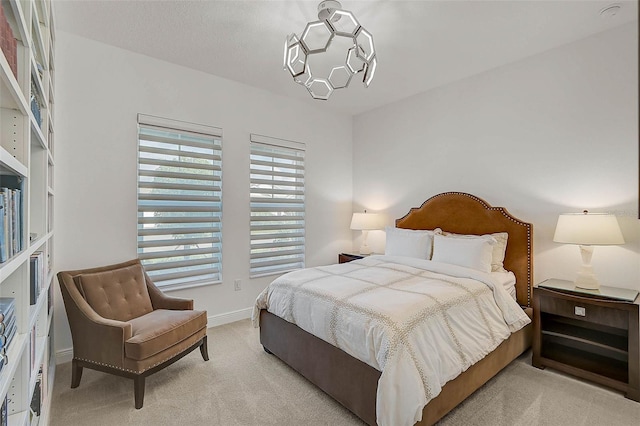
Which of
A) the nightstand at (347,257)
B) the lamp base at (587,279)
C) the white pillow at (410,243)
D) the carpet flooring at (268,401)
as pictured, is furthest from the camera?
the nightstand at (347,257)

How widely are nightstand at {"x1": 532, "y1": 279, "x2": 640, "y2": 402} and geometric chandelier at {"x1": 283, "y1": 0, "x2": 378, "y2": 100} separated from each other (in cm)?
228

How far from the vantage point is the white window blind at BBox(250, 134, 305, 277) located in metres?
4.03

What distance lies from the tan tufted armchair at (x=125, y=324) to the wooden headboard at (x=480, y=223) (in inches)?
104

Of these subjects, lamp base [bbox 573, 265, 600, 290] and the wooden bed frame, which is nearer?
the wooden bed frame

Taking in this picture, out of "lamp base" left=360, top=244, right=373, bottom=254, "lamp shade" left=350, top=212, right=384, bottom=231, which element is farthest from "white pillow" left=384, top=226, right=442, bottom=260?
"lamp base" left=360, top=244, right=373, bottom=254

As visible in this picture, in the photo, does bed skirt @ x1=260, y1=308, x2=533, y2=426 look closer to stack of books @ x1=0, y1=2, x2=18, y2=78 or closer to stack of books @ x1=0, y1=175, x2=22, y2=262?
stack of books @ x1=0, y1=175, x2=22, y2=262

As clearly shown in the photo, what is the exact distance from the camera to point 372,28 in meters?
2.77

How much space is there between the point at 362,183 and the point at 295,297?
2679mm

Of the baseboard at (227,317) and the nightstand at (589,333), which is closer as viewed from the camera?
the nightstand at (589,333)

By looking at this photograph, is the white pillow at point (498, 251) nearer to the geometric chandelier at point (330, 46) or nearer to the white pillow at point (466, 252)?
the white pillow at point (466, 252)

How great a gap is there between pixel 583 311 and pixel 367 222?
2423 millimetres

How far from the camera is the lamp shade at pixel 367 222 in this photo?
4457 millimetres

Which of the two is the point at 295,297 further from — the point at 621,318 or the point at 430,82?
the point at 430,82

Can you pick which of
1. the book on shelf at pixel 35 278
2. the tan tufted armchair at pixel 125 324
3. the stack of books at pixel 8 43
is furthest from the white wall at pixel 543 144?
the book on shelf at pixel 35 278
